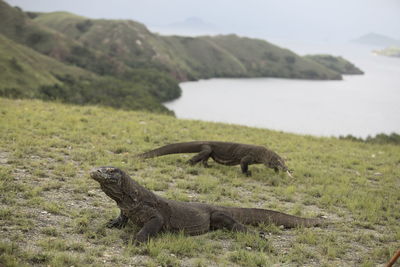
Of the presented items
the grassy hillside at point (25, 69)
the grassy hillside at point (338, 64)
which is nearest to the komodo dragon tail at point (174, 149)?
the grassy hillside at point (25, 69)

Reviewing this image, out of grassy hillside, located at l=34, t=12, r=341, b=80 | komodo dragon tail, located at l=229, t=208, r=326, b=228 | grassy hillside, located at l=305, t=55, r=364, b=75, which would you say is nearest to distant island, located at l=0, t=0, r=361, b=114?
grassy hillside, located at l=34, t=12, r=341, b=80

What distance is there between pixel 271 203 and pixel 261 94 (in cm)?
7727

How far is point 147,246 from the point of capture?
578cm

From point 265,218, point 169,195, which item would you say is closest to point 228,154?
point 169,195

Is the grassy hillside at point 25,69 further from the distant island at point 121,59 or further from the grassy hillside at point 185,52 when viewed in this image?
the grassy hillside at point 185,52

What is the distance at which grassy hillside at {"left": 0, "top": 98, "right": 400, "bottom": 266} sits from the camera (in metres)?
5.72

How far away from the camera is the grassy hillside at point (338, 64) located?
137 metres

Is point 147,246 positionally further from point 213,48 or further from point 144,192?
point 213,48

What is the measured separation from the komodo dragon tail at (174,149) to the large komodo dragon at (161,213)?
15.1ft

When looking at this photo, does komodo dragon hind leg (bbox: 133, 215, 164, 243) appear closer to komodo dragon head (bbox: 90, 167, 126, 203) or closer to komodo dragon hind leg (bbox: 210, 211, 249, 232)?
komodo dragon head (bbox: 90, 167, 126, 203)

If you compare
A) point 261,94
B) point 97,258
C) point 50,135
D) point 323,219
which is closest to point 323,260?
point 323,219

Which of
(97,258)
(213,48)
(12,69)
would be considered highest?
(213,48)

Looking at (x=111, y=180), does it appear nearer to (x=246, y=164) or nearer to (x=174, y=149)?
(x=174, y=149)

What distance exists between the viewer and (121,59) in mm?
111125
